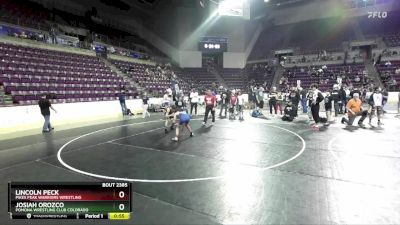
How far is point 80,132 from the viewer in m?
12.9

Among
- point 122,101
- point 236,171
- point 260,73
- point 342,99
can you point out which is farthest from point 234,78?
point 236,171

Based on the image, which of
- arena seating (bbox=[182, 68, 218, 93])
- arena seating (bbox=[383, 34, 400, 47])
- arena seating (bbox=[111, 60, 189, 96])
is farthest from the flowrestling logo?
arena seating (bbox=[111, 60, 189, 96])

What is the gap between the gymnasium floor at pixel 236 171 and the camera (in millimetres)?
4578

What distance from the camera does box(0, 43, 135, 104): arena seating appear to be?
17625mm

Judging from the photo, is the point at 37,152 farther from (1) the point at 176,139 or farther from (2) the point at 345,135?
(2) the point at 345,135

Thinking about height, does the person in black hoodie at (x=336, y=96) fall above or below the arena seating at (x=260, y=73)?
below

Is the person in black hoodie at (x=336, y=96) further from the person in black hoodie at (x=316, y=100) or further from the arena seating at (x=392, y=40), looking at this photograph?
the arena seating at (x=392, y=40)

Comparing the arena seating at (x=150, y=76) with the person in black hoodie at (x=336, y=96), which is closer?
the person in black hoodie at (x=336, y=96)
